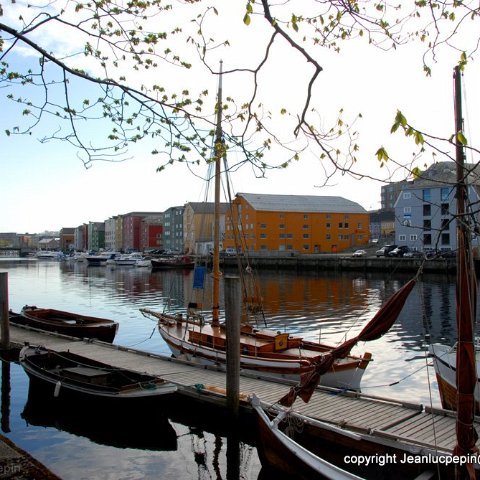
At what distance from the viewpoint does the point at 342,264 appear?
78.4 meters

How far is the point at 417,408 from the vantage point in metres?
11.9

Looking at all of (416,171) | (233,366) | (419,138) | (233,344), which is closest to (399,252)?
(233,344)

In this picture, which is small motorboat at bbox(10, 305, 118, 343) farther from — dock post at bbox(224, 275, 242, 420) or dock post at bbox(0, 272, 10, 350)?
dock post at bbox(224, 275, 242, 420)

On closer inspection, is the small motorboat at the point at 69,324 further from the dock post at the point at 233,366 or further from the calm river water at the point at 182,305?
the dock post at the point at 233,366

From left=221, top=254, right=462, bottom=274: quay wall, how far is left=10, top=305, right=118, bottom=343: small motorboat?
147 ft

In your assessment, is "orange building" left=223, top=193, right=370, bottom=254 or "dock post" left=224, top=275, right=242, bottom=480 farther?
"orange building" left=223, top=193, right=370, bottom=254

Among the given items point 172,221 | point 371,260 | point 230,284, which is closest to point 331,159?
point 230,284

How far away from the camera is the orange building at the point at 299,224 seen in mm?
97062

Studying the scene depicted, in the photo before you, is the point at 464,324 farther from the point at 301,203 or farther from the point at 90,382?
the point at 301,203

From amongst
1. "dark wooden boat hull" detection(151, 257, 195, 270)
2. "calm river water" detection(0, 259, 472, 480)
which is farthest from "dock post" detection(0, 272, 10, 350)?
"dark wooden boat hull" detection(151, 257, 195, 270)

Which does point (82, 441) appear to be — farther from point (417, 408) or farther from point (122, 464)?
point (417, 408)

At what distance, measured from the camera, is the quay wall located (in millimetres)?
66438

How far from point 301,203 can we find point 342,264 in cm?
2589

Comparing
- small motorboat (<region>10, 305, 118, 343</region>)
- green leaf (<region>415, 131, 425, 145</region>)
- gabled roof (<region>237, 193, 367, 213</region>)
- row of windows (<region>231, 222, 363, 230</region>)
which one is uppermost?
gabled roof (<region>237, 193, 367, 213</region>)
